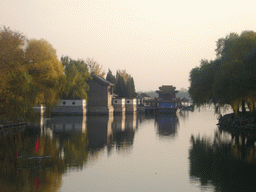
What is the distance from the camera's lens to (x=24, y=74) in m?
28.4

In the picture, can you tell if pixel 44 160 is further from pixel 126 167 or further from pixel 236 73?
pixel 236 73

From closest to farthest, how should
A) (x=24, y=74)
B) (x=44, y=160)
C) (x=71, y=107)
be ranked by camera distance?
(x=44, y=160) → (x=24, y=74) → (x=71, y=107)

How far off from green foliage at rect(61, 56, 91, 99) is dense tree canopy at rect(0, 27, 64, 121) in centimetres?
3001

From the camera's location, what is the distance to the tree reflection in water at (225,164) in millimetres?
13680

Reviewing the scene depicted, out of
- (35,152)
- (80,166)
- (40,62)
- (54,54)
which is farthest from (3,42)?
(80,166)

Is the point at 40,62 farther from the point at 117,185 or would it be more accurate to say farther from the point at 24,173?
the point at 117,185

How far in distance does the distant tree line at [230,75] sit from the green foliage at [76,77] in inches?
1005

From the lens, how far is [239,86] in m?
32.6

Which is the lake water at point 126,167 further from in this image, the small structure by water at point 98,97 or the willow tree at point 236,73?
the small structure by water at point 98,97

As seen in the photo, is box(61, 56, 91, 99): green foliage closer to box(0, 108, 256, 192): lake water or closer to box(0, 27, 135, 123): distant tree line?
box(0, 27, 135, 123): distant tree line

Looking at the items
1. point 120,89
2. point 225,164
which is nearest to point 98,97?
point 120,89

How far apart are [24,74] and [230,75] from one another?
62.3ft

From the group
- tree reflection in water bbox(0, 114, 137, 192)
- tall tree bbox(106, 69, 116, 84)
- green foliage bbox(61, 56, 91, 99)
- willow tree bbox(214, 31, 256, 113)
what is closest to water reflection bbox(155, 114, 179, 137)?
willow tree bbox(214, 31, 256, 113)

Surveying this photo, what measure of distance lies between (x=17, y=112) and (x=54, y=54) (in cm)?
1056
